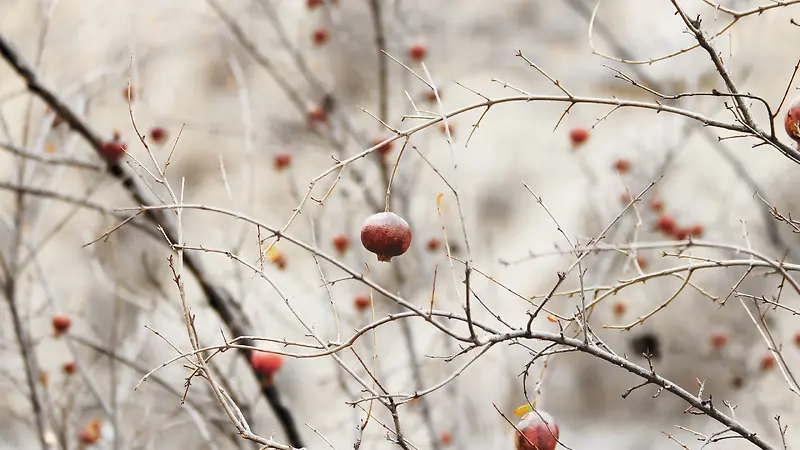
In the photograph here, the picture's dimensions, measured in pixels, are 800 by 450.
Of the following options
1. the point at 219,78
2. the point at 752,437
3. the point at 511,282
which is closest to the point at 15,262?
the point at 752,437

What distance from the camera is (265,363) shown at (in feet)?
6.70

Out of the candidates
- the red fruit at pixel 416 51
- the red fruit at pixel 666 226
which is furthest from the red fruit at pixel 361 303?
the red fruit at pixel 666 226

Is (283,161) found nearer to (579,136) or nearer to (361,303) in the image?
(361,303)

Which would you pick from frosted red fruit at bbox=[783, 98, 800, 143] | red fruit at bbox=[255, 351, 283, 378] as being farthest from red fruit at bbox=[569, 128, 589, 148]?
frosted red fruit at bbox=[783, 98, 800, 143]

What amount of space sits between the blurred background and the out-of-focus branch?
1.14 meters

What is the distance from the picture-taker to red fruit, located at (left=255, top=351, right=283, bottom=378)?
2.04 m

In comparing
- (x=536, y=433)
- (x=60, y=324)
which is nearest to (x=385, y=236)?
(x=536, y=433)

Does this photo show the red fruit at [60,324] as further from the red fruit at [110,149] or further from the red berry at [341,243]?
the red berry at [341,243]

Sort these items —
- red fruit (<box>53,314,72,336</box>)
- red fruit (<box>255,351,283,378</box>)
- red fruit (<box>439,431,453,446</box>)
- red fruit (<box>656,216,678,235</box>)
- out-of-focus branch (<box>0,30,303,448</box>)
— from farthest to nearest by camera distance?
red fruit (<box>656,216,678,235</box>)
red fruit (<box>439,431,453,446</box>)
red fruit (<box>53,314,72,336</box>)
out-of-focus branch (<box>0,30,303,448</box>)
red fruit (<box>255,351,283,378</box>)

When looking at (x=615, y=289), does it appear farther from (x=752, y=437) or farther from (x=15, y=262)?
(x=15, y=262)

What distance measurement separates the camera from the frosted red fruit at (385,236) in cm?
134

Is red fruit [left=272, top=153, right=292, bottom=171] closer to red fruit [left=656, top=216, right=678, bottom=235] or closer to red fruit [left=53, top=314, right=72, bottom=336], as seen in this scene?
red fruit [left=53, top=314, right=72, bottom=336]

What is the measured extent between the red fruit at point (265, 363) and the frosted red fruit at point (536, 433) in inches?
34.4

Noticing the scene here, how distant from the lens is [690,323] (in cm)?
623
